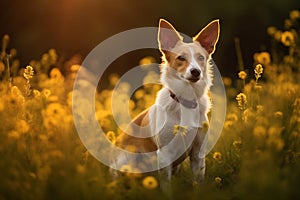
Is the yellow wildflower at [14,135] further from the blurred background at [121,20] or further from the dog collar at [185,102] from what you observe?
the blurred background at [121,20]

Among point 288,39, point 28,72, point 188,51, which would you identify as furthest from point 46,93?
point 288,39

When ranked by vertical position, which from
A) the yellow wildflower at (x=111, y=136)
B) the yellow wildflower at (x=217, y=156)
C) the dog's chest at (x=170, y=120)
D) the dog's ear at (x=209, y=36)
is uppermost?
the dog's ear at (x=209, y=36)

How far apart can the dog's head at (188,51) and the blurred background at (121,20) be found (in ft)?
25.9

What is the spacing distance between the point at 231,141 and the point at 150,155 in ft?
2.50

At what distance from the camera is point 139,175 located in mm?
4223

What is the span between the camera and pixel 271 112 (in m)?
4.48

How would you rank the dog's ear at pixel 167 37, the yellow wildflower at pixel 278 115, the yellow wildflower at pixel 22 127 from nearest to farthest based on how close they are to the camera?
the yellow wildflower at pixel 22 127
the yellow wildflower at pixel 278 115
the dog's ear at pixel 167 37

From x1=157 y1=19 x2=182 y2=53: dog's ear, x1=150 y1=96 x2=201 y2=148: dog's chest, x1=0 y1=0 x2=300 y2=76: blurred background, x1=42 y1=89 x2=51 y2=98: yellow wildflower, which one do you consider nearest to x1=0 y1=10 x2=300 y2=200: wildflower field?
x1=42 y1=89 x2=51 y2=98: yellow wildflower

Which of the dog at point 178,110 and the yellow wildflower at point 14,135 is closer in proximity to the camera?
the yellow wildflower at point 14,135

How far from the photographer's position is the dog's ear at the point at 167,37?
5023 mm

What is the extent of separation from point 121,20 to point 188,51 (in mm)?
8528

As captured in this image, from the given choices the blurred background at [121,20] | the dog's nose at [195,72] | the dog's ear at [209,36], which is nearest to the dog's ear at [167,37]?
the dog's ear at [209,36]

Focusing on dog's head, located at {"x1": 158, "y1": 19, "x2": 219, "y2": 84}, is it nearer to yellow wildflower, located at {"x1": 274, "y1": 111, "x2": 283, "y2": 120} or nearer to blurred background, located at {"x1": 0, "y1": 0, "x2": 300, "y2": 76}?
yellow wildflower, located at {"x1": 274, "y1": 111, "x2": 283, "y2": 120}

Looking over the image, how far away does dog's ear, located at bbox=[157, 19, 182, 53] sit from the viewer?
502cm
